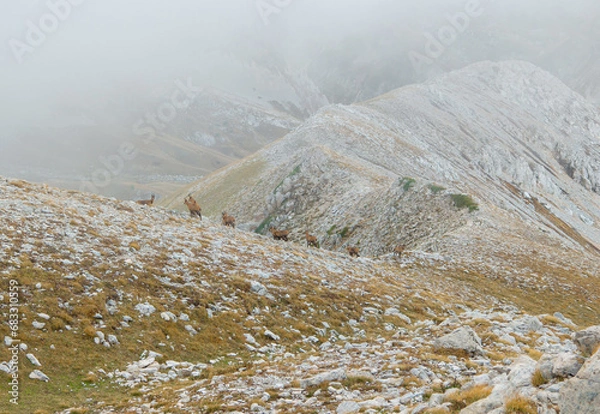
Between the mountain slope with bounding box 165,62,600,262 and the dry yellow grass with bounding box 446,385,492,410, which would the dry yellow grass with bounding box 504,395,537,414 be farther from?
the mountain slope with bounding box 165,62,600,262

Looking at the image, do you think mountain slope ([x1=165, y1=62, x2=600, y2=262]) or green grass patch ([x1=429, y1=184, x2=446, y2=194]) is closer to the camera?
mountain slope ([x1=165, y1=62, x2=600, y2=262])

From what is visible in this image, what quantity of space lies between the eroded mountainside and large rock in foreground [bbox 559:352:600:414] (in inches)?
0.9

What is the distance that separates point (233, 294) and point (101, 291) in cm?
565

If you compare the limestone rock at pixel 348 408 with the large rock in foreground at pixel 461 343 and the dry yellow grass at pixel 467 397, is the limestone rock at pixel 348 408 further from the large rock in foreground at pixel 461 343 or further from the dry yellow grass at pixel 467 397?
the large rock in foreground at pixel 461 343

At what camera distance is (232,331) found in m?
17.7

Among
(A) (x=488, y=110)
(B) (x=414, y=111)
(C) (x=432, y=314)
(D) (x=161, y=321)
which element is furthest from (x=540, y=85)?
(D) (x=161, y=321)

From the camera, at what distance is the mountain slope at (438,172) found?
163 feet

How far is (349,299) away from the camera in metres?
23.3

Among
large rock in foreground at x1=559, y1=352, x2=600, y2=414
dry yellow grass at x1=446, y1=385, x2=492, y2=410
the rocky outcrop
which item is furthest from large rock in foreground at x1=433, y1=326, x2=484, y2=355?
large rock in foreground at x1=559, y1=352, x2=600, y2=414

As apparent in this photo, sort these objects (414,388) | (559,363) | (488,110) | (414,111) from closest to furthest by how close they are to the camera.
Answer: (559,363), (414,388), (414,111), (488,110)

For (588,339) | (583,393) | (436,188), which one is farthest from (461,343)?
(436,188)

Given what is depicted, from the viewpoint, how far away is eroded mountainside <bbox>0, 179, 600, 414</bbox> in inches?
430

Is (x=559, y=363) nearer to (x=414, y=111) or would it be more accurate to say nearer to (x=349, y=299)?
(x=349, y=299)

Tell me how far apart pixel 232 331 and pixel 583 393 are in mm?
13177
